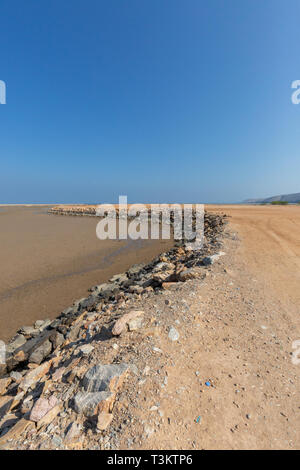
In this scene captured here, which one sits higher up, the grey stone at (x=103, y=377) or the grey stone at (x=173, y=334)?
the grey stone at (x=173, y=334)

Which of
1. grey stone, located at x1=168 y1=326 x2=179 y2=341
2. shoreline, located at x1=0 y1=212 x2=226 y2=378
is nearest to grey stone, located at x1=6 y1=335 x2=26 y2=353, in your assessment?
shoreline, located at x1=0 y1=212 x2=226 y2=378

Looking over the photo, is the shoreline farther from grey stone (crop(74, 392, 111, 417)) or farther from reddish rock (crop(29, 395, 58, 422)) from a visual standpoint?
grey stone (crop(74, 392, 111, 417))

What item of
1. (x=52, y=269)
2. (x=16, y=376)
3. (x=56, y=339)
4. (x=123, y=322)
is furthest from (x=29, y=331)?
(x=52, y=269)

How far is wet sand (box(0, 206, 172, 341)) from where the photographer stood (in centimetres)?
700

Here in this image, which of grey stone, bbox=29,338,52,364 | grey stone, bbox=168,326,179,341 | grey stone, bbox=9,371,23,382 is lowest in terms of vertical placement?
grey stone, bbox=9,371,23,382

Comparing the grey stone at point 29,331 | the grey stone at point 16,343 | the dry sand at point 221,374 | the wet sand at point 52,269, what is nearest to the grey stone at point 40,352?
the grey stone at point 16,343

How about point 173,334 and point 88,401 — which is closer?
point 88,401

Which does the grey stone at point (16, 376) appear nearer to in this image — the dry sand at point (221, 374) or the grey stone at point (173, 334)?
the dry sand at point (221, 374)

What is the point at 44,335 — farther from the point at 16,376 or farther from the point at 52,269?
the point at 52,269

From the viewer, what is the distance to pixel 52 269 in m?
10.4

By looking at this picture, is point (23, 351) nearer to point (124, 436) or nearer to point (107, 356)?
point (107, 356)

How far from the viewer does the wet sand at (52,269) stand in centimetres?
700
